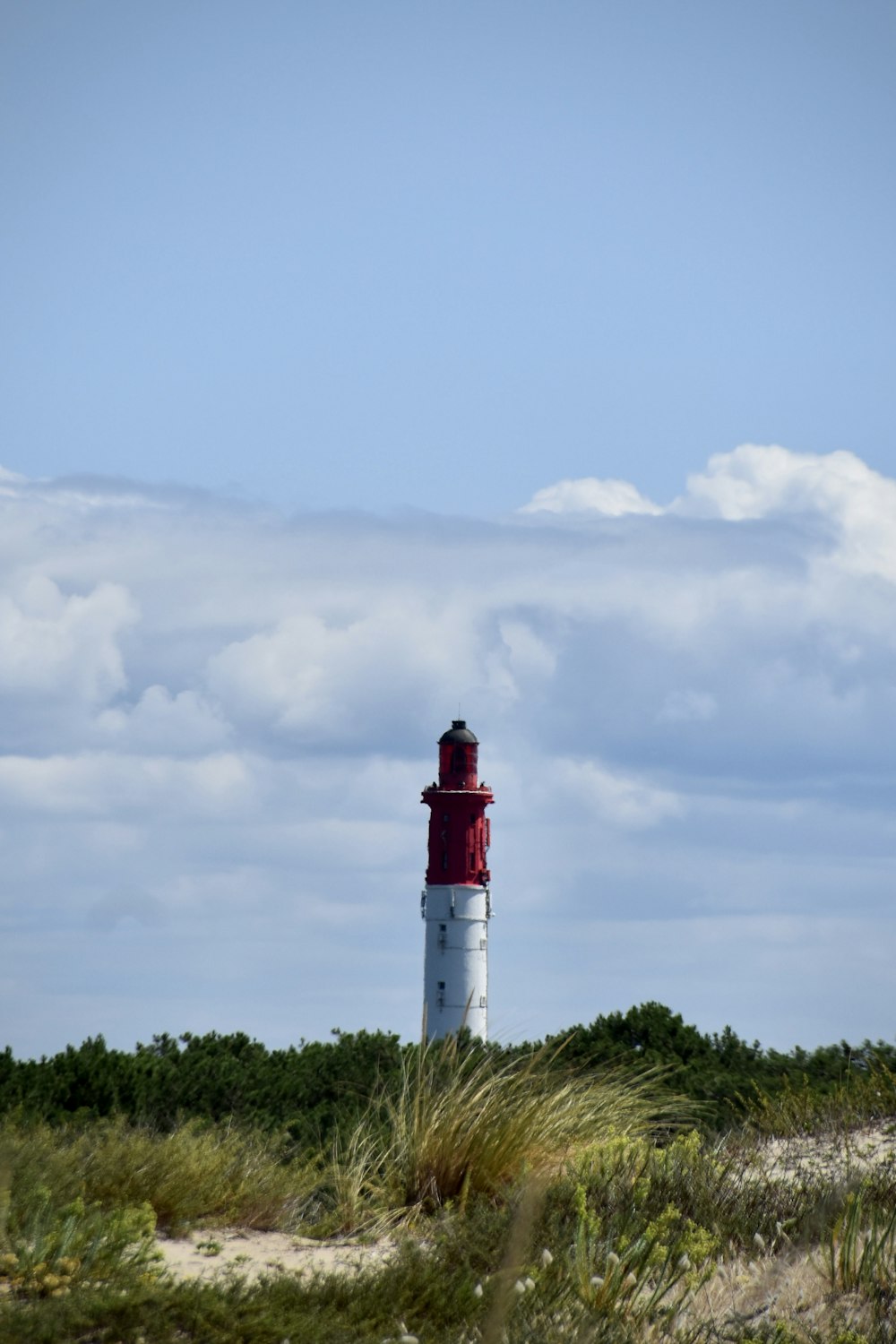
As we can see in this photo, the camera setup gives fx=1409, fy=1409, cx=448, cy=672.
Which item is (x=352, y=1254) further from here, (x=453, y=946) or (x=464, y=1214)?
(x=453, y=946)

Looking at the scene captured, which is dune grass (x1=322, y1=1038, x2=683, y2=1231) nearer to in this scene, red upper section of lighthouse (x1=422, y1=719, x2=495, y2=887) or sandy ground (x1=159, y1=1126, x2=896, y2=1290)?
sandy ground (x1=159, y1=1126, x2=896, y2=1290)

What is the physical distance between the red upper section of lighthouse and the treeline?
2333 cm

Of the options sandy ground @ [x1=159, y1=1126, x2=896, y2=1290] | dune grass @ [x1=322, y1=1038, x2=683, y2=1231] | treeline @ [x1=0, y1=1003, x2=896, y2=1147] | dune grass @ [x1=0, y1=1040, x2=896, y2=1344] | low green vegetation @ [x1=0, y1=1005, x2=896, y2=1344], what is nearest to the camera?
dune grass @ [x1=0, y1=1040, x2=896, y2=1344]

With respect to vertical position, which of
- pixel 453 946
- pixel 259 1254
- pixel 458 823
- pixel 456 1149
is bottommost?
pixel 259 1254

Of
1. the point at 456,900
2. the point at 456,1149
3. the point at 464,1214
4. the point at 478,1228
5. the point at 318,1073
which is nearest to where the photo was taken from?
the point at 478,1228

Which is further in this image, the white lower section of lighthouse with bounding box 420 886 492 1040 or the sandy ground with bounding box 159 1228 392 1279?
the white lower section of lighthouse with bounding box 420 886 492 1040

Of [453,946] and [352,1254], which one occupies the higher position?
[453,946]

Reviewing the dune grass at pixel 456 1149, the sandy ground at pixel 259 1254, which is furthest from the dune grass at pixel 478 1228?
the sandy ground at pixel 259 1254

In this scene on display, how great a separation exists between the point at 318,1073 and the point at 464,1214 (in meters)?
8.07

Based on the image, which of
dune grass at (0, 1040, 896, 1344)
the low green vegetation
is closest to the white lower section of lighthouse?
the low green vegetation

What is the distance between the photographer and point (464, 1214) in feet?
39.1

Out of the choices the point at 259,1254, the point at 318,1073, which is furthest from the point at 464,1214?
the point at 318,1073

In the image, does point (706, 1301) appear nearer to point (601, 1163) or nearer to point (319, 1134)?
point (601, 1163)

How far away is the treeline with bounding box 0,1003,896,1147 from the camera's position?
648 inches
